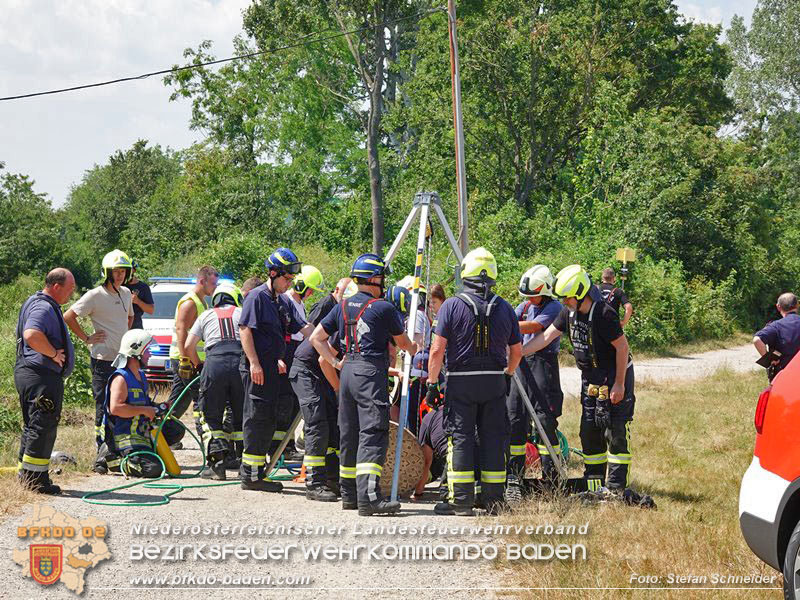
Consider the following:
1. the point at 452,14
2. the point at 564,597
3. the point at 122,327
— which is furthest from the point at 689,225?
the point at 564,597

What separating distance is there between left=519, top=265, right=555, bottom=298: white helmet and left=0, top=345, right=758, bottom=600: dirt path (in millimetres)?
2179

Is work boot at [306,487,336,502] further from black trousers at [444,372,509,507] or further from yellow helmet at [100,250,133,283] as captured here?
yellow helmet at [100,250,133,283]

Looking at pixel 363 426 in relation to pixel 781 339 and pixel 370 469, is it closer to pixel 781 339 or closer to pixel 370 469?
pixel 370 469

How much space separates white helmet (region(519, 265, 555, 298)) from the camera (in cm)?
849

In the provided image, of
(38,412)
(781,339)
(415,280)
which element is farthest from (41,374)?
(781,339)

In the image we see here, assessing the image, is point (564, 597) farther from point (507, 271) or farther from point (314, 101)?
point (314, 101)

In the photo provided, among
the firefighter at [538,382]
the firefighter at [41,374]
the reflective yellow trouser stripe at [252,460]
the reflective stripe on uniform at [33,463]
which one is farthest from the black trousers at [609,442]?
the reflective stripe on uniform at [33,463]

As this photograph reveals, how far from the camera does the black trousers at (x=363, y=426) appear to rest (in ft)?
24.6

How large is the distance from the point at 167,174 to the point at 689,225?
1847 inches

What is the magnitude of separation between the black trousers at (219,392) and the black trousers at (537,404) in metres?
2.69

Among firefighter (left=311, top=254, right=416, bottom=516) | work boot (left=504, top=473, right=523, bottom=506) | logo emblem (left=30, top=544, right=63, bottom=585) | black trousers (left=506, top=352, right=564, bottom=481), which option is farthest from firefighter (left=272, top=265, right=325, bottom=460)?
logo emblem (left=30, top=544, right=63, bottom=585)

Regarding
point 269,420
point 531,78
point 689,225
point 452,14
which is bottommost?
point 269,420

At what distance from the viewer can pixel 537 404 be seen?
28.7ft

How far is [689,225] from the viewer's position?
3078 cm
